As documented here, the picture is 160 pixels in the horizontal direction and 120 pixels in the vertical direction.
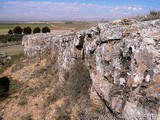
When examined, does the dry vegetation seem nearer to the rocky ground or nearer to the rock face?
the rocky ground

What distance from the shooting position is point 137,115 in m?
10.9

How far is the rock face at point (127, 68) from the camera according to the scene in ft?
34.9

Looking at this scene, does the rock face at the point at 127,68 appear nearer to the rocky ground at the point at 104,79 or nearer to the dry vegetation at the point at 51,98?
the rocky ground at the point at 104,79

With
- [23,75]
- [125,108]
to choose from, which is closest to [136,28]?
[125,108]

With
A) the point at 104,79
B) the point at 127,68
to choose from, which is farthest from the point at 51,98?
the point at 127,68

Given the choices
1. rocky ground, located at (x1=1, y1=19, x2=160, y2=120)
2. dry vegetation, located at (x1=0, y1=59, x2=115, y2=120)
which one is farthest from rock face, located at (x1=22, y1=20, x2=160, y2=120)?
dry vegetation, located at (x1=0, y1=59, x2=115, y2=120)

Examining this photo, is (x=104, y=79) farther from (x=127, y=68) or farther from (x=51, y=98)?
(x=51, y=98)

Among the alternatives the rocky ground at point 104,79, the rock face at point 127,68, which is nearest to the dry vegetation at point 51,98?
the rocky ground at point 104,79

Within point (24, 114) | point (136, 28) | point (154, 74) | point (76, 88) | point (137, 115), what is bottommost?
point (24, 114)

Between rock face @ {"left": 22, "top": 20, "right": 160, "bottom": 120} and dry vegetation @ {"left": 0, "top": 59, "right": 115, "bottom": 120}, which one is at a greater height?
rock face @ {"left": 22, "top": 20, "right": 160, "bottom": 120}

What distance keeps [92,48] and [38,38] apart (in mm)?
17868

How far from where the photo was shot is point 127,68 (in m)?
12.0

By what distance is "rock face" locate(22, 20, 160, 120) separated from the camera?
1063cm

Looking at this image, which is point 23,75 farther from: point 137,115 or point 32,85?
point 137,115
